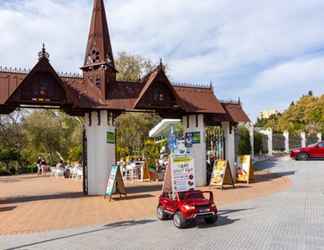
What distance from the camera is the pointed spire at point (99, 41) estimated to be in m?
17.1

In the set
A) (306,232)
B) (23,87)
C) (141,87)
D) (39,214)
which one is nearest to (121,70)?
(141,87)

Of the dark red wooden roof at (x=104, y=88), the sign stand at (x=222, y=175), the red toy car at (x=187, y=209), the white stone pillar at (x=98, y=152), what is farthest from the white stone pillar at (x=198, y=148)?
the red toy car at (x=187, y=209)

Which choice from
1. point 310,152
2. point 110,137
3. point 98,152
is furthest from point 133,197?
point 310,152

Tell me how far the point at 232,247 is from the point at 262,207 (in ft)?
14.6

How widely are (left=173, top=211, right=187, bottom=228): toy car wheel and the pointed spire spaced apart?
29.9 feet

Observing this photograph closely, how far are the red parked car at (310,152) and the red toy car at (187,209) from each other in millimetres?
19859

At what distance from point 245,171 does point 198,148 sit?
251cm

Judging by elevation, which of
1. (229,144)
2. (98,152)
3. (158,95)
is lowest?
(98,152)

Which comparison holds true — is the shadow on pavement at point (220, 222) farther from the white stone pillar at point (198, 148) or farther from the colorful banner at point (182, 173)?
the white stone pillar at point (198, 148)

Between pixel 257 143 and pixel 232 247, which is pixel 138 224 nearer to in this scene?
pixel 232 247

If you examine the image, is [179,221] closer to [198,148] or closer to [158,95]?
[158,95]

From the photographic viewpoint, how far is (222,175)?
666 inches

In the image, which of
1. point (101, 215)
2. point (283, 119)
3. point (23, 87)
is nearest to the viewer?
point (101, 215)

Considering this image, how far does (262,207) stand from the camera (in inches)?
460
